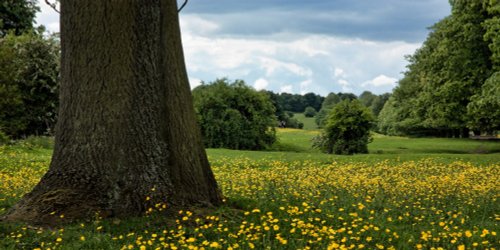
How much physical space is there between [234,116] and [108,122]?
28.8m

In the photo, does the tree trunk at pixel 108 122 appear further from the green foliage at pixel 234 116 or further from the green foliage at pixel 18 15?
the green foliage at pixel 18 15

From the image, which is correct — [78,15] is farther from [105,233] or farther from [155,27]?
[105,233]

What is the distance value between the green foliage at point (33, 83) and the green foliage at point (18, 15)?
23.1 feet

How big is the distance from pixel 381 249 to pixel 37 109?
29260 mm

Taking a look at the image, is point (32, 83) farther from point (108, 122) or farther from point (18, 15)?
point (108, 122)

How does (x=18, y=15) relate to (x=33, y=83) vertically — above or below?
above

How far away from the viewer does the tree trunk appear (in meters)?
6.56

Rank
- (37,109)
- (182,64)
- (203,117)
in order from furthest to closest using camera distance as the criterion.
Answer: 1. (203,117)
2. (37,109)
3. (182,64)

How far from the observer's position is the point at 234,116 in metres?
35.3

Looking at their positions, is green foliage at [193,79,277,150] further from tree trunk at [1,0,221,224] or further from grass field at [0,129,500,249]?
tree trunk at [1,0,221,224]

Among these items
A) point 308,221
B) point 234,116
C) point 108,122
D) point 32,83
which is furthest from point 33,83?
point 308,221

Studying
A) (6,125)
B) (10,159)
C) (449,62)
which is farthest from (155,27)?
(449,62)

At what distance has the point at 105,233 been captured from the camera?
6086 mm

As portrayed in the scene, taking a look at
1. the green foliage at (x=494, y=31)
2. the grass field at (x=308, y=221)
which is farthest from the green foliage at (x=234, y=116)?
the grass field at (x=308, y=221)
